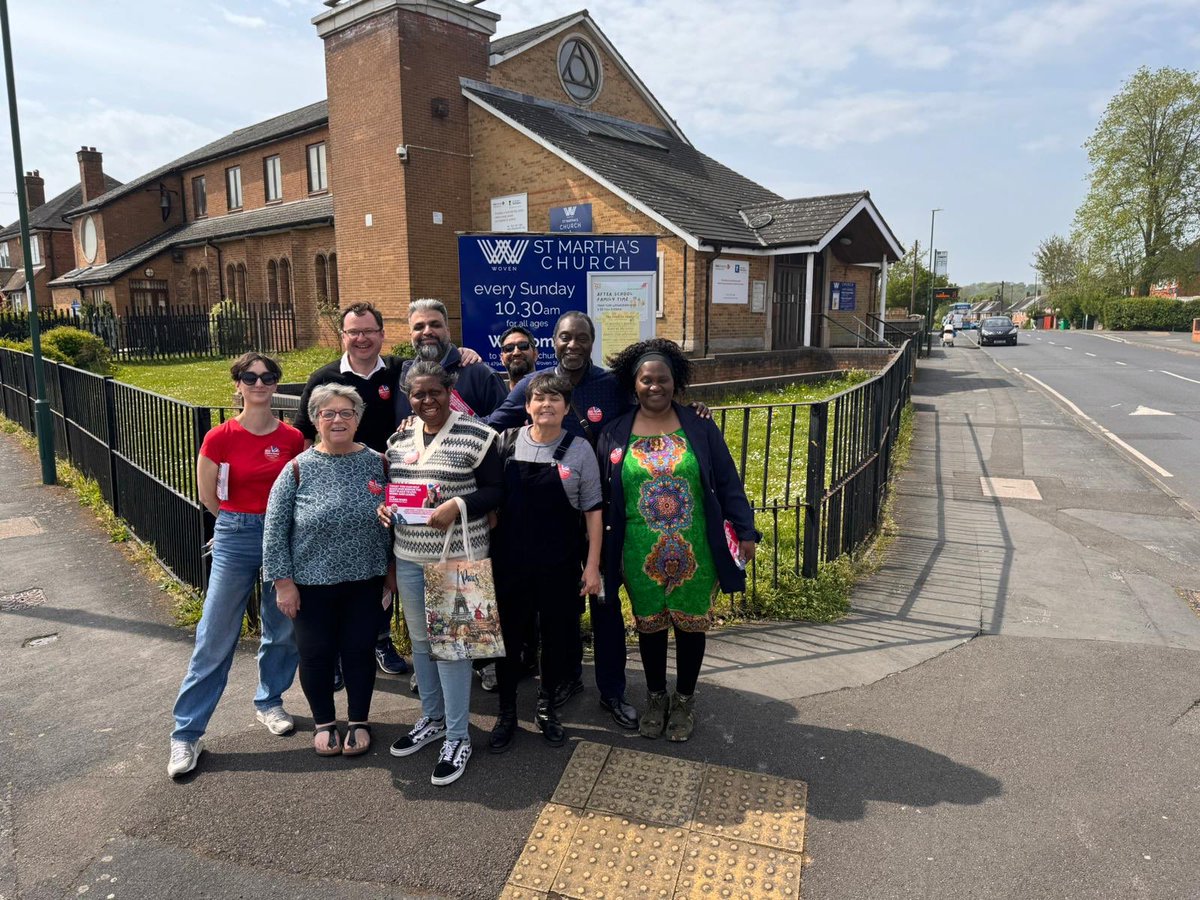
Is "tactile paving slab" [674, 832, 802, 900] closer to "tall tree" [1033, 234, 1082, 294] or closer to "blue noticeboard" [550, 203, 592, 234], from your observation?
"blue noticeboard" [550, 203, 592, 234]

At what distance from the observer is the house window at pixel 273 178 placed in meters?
28.6

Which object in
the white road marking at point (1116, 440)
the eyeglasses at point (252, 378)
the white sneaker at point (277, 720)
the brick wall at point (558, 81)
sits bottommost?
the white sneaker at point (277, 720)

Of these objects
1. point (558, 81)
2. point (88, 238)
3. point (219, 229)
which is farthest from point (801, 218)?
point (88, 238)

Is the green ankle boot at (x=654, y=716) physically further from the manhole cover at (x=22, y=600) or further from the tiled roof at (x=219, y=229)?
the tiled roof at (x=219, y=229)

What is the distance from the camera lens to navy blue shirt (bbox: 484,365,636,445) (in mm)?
3809

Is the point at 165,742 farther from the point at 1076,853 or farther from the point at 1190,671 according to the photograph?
the point at 1190,671

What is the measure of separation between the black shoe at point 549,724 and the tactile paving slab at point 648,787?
0.82ft

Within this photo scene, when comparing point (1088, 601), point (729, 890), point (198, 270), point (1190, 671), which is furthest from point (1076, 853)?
point (198, 270)

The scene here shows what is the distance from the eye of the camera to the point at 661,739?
368 centimetres

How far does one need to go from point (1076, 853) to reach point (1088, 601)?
321cm

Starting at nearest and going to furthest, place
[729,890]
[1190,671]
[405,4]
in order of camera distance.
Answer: [729,890], [1190,671], [405,4]

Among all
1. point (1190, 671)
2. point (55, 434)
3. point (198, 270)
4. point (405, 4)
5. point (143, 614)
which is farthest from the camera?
point (198, 270)

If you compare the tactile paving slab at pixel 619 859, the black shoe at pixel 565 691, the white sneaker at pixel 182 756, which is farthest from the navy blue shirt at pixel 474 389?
the tactile paving slab at pixel 619 859

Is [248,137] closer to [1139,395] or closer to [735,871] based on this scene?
[1139,395]
